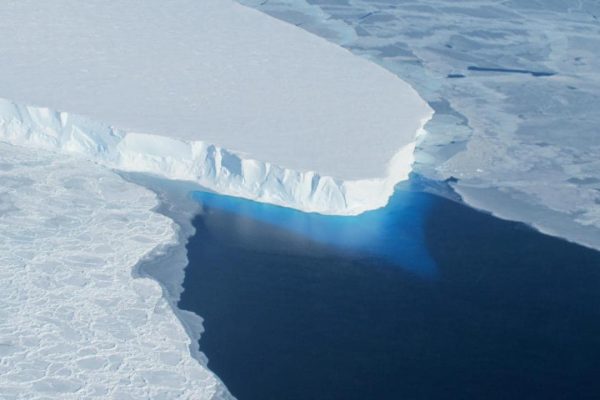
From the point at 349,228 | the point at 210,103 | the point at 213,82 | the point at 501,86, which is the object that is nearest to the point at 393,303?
the point at 349,228

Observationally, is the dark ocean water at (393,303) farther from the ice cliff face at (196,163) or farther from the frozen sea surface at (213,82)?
the frozen sea surface at (213,82)

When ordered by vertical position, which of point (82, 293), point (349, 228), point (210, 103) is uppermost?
point (210, 103)

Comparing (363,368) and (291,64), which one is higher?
(291,64)

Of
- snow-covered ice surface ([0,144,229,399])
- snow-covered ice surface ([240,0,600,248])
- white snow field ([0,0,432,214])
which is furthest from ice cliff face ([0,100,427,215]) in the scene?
snow-covered ice surface ([240,0,600,248])

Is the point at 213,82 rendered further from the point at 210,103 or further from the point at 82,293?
the point at 82,293

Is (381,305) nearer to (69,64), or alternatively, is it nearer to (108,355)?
(108,355)

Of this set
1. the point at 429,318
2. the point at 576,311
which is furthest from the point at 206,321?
the point at 576,311
